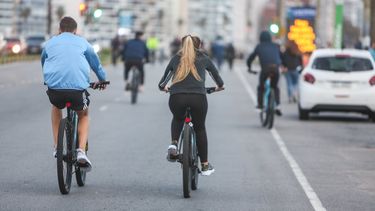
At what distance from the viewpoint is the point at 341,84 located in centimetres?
2616

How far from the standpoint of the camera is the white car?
26.0 m

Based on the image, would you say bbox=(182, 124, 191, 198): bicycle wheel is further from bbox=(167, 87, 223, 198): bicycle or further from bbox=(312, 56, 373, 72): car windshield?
bbox=(312, 56, 373, 72): car windshield

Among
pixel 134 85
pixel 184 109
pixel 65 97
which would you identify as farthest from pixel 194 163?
pixel 134 85

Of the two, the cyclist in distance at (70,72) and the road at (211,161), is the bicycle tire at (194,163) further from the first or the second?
the cyclist in distance at (70,72)

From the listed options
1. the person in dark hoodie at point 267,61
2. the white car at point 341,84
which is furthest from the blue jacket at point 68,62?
the white car at point 341,84

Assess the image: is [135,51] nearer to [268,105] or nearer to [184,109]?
[268,105]

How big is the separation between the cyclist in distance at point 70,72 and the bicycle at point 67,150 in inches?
3.1

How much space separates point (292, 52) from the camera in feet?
114

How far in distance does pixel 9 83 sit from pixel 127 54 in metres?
11.3

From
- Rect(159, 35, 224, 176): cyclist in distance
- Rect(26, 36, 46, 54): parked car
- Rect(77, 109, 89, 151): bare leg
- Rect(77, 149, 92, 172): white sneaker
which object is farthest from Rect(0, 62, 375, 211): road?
Rect(26, 36, 46, 54): parked car

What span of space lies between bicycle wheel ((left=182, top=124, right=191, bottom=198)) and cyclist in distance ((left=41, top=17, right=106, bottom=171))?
984 mm

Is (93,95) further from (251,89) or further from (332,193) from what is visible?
(332,193)

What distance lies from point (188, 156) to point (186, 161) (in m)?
0.07

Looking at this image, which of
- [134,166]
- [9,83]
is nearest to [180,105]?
[134,166]
